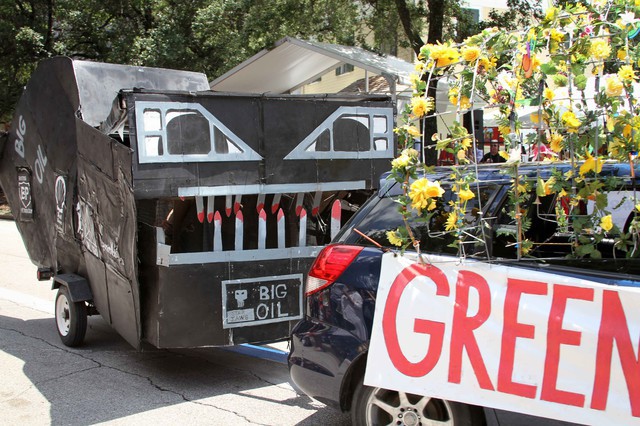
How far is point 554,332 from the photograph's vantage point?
3.11 metres

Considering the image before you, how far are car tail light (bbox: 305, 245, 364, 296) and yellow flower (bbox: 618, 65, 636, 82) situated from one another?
1625 millimetres

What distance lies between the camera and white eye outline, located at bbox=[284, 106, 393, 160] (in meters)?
5.36

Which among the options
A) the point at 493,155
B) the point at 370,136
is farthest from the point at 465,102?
the point at 493,155

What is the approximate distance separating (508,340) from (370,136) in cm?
278

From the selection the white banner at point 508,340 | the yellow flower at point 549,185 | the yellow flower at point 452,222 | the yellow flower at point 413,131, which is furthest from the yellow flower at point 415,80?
the white banner at point 508,340

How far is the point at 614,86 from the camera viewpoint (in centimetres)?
292

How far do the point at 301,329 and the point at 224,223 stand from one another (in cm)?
170

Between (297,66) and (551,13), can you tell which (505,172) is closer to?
(551,13)

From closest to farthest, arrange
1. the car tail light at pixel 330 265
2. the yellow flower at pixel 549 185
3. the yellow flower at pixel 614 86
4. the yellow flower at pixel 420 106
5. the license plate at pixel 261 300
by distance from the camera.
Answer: the yellow flower at pixel 614 86, the yellow flower at pixel 549 185, the yellow flower at pixel 420 106, the car tail light at pixel 330 265, the license plate at pixel 261 300

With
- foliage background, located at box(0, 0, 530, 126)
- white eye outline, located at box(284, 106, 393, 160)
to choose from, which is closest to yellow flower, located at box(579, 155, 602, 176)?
white eye outline, located at box(284, 106, 393, 160)

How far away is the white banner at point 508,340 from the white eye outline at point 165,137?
6.27 ft

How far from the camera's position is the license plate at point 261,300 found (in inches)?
204

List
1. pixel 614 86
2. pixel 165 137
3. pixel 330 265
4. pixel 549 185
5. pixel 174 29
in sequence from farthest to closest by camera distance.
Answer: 1. pixel 174 29
2. pixel 165 137
3. pixel 330 265
4. pixel 549 185
5. pixel 614 86

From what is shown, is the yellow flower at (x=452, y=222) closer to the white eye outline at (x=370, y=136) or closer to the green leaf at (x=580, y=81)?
the green leaf at (x=580, y=81)
